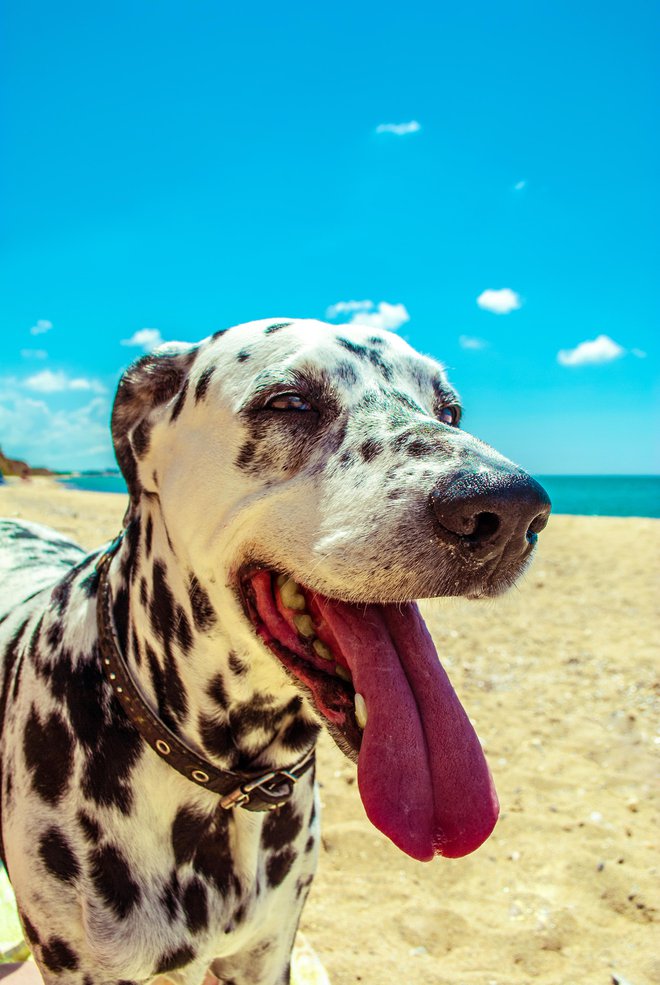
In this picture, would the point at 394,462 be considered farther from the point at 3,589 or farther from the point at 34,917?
the point at 3,589

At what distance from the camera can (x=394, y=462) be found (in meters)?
1.77

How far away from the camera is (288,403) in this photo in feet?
6.61

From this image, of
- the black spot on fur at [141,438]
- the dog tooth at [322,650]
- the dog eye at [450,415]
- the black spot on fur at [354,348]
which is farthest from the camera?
the dog eye at [450,415]

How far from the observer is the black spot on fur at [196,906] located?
1971mm

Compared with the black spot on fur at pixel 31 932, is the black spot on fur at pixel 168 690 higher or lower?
higher

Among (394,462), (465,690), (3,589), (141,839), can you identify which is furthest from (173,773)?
(465,690)

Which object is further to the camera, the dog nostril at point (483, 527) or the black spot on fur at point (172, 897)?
the black spot on fur at point (172, 897)

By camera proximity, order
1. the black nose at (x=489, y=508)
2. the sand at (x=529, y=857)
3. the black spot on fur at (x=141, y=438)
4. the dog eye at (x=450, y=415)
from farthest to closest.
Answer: the sand at (x=529, y=857), the dog eye at (x=450, y=415), the black spot on fur at (x=141, y=438), the black nose at (x=489, y=508)

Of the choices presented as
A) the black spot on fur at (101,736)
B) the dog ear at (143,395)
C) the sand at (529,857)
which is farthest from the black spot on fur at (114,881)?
the sand at (529,857)

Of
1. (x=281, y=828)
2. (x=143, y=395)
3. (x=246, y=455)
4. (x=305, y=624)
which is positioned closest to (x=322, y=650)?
(x=305, y=624)

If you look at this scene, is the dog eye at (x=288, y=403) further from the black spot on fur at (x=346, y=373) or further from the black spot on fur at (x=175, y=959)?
the black spot on fur at (x=175, y=959)

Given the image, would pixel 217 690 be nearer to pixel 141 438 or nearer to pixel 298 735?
pixel 298 735

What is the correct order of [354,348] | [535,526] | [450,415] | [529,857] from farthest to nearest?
[529,857]
[450,415]
[354,348]
[535,526]

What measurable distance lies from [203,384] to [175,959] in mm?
1589
